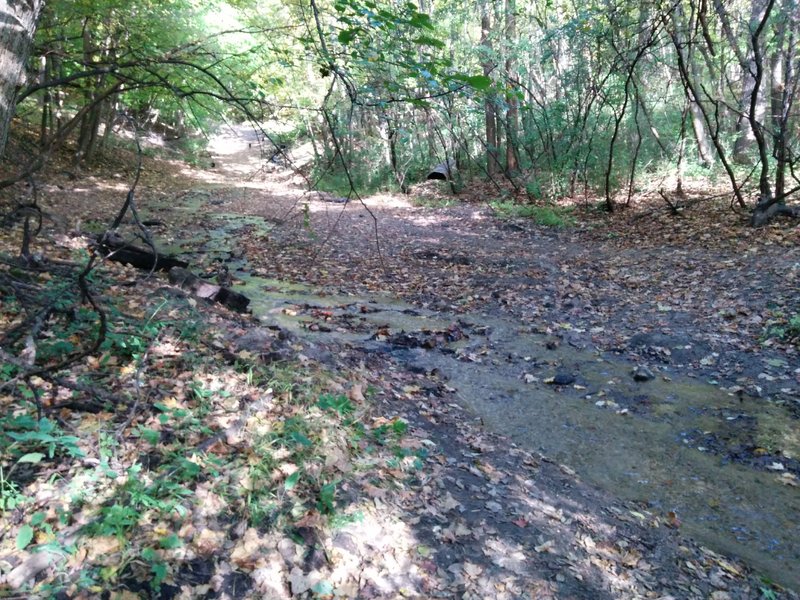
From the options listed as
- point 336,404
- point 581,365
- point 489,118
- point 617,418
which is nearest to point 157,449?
point 336,404

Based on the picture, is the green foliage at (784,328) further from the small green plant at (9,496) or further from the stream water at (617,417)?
the small green plant at (9,496)

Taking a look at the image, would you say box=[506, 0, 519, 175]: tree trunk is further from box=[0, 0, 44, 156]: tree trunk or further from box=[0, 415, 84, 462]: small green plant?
box=[0, 415, 84, 462]: small green plant

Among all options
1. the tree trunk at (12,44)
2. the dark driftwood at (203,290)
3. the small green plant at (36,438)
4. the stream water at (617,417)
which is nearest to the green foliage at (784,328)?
the stream water at (617,417)

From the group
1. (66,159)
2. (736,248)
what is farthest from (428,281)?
(66,159)

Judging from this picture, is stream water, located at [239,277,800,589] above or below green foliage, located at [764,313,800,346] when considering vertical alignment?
below

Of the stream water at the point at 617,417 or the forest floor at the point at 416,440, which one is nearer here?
the forest floor at the point at 416,440

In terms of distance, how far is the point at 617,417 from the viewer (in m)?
5.62

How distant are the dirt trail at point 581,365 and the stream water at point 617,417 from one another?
20 millimetres

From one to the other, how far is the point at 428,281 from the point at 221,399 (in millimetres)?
6658

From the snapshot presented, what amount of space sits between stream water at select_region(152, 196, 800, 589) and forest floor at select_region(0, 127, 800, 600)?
0.03 metres

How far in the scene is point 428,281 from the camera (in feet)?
33.4

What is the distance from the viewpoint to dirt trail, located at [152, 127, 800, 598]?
3875 millimetres

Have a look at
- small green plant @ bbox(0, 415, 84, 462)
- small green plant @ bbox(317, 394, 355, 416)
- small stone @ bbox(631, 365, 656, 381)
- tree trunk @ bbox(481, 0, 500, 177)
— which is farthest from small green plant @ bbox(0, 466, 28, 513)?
tree trunk @ bbox(481, 0, 500, 177)

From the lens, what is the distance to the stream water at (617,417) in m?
4.18
